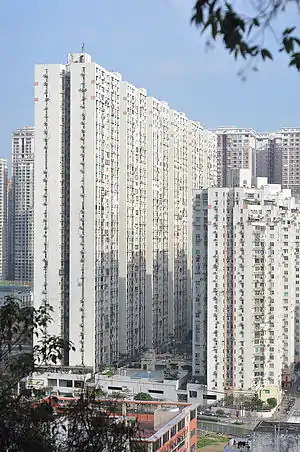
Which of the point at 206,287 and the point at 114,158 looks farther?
the point at 114,158

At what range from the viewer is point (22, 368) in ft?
12.6

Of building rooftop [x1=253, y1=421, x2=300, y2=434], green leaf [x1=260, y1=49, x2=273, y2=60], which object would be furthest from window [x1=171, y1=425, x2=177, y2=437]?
green leaf [x1=260, y1=49, x2=273, y2=60]

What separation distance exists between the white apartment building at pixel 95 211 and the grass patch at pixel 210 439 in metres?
3.35

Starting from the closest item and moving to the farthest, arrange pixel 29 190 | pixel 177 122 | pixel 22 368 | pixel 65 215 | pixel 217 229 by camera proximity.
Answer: pixel 22 368 → pixel 217 229 → pixel 65 215 → pixel 177 122 → pixel 29 190

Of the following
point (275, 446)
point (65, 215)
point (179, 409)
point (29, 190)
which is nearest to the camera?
point (275, 446)

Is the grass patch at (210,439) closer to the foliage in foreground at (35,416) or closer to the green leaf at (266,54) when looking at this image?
the foliage in foreground at (35,416)

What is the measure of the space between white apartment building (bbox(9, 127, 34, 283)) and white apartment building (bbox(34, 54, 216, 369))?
1411 cm

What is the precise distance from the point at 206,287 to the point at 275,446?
7.31 m

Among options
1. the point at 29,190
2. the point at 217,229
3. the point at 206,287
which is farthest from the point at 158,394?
the point at 29,190

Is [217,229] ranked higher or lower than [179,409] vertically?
higher

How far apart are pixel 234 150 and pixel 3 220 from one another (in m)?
10.7

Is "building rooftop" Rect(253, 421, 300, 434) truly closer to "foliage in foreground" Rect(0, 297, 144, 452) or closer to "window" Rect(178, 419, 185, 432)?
"window" Rect(178, 419, 185, 432)

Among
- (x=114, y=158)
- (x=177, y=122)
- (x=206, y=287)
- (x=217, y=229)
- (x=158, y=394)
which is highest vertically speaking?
(x=177, y=122)

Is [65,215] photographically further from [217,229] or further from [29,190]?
[29,190]
